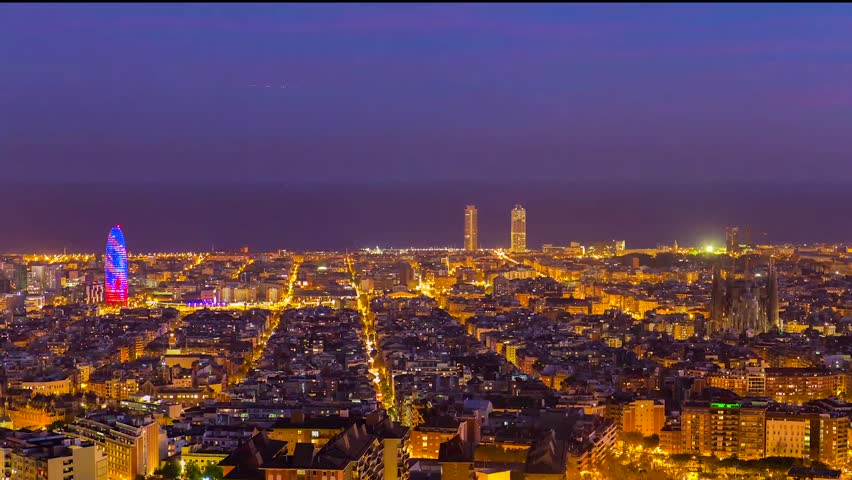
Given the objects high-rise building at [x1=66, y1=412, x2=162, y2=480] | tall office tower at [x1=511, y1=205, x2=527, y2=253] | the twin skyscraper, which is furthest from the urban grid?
tall office tower at [x1=511, y1=205, x2=527, y2=253]

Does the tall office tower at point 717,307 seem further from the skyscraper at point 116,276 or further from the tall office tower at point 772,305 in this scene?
the skyscraper at point 116,276

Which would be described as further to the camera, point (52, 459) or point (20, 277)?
point (20, 277)

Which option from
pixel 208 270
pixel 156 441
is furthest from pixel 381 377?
pixel 208 270

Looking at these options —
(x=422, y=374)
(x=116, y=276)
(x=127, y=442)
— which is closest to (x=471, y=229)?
(x=116, y=276)

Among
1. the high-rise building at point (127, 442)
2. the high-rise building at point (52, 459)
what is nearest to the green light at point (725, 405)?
the high-rise building at point (127, 442)

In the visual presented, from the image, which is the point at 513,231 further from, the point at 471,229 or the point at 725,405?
the point at 725,405
